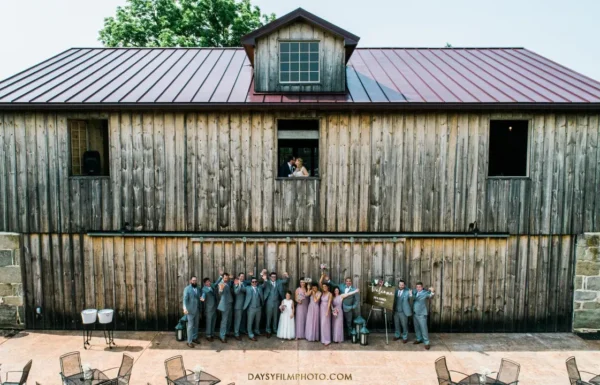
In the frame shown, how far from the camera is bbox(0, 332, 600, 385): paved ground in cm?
1009

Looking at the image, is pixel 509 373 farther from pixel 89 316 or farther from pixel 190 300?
pixel 89 316

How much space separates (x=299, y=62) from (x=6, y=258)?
10357 millimetres

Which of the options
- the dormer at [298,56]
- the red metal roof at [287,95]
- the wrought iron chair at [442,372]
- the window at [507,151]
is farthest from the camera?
the window at [507,151]

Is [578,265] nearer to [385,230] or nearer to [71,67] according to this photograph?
[385,230]

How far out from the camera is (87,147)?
47.8 feet

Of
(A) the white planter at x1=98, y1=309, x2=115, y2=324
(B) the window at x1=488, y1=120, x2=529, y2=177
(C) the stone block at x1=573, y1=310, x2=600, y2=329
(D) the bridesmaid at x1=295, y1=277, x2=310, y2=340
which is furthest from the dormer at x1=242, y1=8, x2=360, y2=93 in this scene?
(C) the stone block at x1=573, y1=310, x2=600, y2=329

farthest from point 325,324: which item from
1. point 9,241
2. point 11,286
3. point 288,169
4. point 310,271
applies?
point 9,241

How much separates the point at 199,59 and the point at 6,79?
6.26 meters

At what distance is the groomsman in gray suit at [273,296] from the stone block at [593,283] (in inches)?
348

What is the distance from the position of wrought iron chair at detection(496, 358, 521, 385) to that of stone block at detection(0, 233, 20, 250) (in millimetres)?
12997

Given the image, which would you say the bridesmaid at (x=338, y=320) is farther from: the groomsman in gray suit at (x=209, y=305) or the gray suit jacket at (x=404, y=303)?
the groomsman in gray suit at (x=209, y=305)

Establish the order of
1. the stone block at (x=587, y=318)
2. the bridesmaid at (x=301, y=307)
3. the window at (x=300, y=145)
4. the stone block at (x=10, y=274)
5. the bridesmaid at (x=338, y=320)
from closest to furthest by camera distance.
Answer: the bridesmaid at (x=338, y=320) < the bridesmaid at (x=301, y=307) < the stone block at (x=10, y=274) < the stone block at (x=587, y=318) < the window at (x=300, y=145)

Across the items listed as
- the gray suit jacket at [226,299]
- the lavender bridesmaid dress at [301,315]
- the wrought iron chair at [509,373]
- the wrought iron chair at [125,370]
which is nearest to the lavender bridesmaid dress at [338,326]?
the lavender bridesmaid dress at [301,315]

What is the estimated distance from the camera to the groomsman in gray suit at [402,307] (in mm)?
11914
